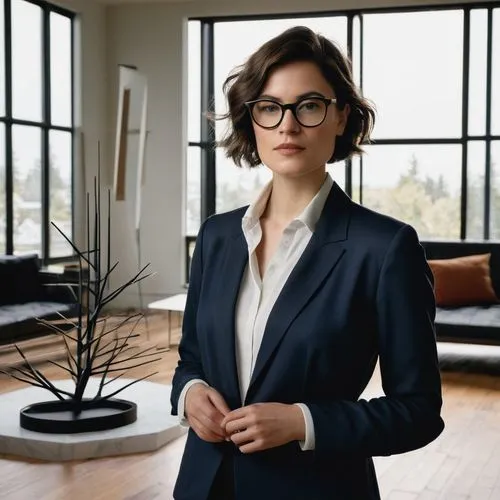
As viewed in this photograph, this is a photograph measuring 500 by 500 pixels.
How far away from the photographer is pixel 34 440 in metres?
4.13

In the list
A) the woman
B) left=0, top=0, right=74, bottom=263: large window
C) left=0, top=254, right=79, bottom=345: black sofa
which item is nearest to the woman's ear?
the woman

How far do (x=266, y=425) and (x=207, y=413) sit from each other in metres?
0.11

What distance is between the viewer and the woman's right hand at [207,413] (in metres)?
1.14

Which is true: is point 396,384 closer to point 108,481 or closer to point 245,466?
point 245,466

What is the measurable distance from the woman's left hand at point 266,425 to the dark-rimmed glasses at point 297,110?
0.39 m

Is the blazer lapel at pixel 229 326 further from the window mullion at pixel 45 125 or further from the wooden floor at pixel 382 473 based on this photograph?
the window mullion at pixel 45 125

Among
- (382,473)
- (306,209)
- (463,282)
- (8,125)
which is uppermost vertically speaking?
(8,125)

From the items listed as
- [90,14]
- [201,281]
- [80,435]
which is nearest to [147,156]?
[90,14]

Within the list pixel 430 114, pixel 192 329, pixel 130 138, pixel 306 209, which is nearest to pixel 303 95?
pixel 306 209

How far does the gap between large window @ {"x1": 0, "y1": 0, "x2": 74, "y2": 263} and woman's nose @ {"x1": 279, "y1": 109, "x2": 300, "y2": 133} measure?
23.5ft

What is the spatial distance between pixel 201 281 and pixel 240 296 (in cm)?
A: 12

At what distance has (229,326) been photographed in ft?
3.90

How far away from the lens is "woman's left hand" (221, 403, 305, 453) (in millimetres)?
1070

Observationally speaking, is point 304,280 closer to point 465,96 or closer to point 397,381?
point 397,381
